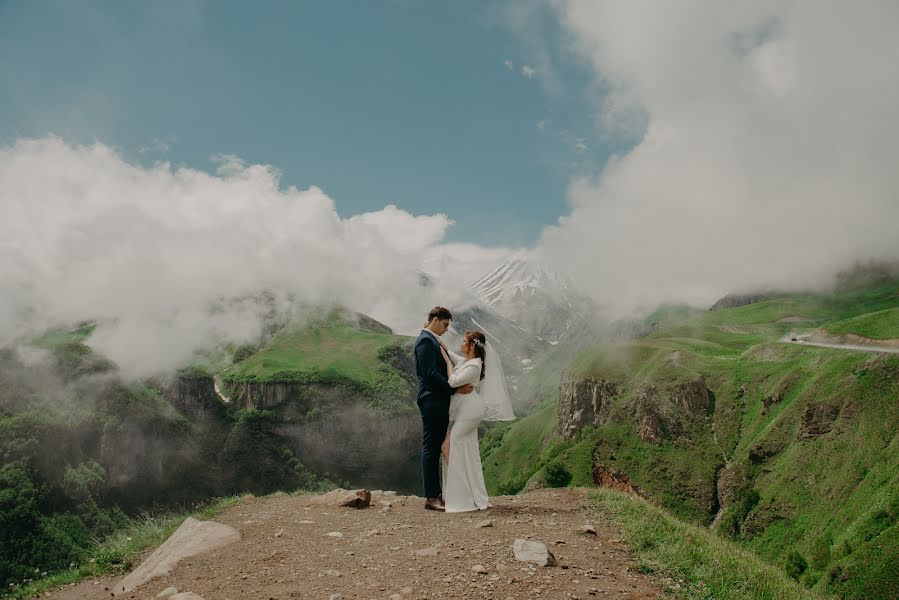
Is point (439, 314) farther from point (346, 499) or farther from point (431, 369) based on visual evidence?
point (346, 499)

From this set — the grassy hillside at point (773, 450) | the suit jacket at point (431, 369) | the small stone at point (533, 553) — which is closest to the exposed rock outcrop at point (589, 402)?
the grassy hillside at point (773, 450)

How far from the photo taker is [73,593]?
11.4 meters

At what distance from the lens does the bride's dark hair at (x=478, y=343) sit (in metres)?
14.5

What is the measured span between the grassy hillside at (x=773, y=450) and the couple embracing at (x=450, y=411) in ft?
134

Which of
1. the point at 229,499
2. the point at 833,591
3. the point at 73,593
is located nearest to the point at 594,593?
the point at 73,593

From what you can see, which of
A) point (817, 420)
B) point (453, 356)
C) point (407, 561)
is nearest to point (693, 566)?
point (407, 561)

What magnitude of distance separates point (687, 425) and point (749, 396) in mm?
17722

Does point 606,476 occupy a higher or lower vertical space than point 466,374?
lower

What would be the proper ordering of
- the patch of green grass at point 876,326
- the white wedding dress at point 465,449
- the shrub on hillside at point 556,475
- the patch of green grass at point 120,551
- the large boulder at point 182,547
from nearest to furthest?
the large boulder at point 182,547, the patch of green grass at point 120,551, the white wedding dress at point 465,449, the patch of green grass at point 876,326, the shrub on hillside at point 556,475

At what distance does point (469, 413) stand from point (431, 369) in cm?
158

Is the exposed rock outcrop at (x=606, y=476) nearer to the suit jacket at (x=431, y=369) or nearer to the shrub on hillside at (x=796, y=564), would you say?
the shrub on hillside at (x=796, y=564)

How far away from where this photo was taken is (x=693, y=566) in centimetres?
949

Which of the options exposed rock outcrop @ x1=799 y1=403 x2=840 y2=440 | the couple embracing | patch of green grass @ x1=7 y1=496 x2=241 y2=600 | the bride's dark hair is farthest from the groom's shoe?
exposed rock outcrop @ x1=799 y1=403 x2=840 y2=440

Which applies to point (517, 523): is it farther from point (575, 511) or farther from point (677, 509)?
point (677, 509)
